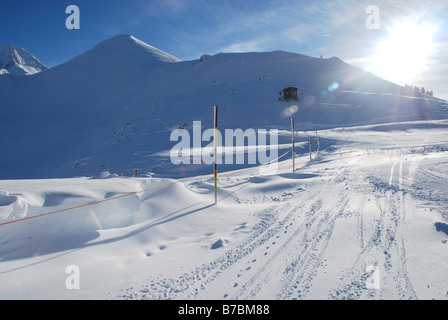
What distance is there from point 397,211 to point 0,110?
74.0m

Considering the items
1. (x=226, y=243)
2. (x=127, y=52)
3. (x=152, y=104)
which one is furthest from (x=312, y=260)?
(x=127, y=52)

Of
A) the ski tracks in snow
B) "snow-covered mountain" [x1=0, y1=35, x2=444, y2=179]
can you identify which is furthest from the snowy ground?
"snow-covered mountain" [x1=0, y1=35, x2=444, y2=179]

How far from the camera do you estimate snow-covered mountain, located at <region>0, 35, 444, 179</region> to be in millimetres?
29078

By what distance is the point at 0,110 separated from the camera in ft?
184

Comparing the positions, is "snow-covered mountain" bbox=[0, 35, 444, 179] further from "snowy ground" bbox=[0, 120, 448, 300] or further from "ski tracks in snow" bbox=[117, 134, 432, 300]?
"ski tracks in snow" bbox=[117, 134, 432, 300]

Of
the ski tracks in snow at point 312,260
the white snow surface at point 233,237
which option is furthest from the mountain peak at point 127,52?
the ski tracks in snow at point 312,260

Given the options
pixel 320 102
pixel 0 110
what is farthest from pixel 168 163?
pixel 0 110

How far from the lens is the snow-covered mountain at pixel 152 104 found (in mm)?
29078

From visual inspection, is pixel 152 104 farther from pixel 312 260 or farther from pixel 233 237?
pixel 312 260

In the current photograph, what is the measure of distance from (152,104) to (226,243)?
52.7 m

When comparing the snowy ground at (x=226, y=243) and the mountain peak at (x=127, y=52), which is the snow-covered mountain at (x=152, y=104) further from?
the snowy ground at (x=226, y=243)

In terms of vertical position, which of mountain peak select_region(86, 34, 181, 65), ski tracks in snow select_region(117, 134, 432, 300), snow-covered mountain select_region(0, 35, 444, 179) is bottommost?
ski tracks in snow select_region(117, 134, 432, 300)

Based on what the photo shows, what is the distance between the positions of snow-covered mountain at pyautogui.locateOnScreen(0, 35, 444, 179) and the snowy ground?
11.3m

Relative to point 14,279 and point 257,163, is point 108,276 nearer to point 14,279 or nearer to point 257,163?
point 14,279
